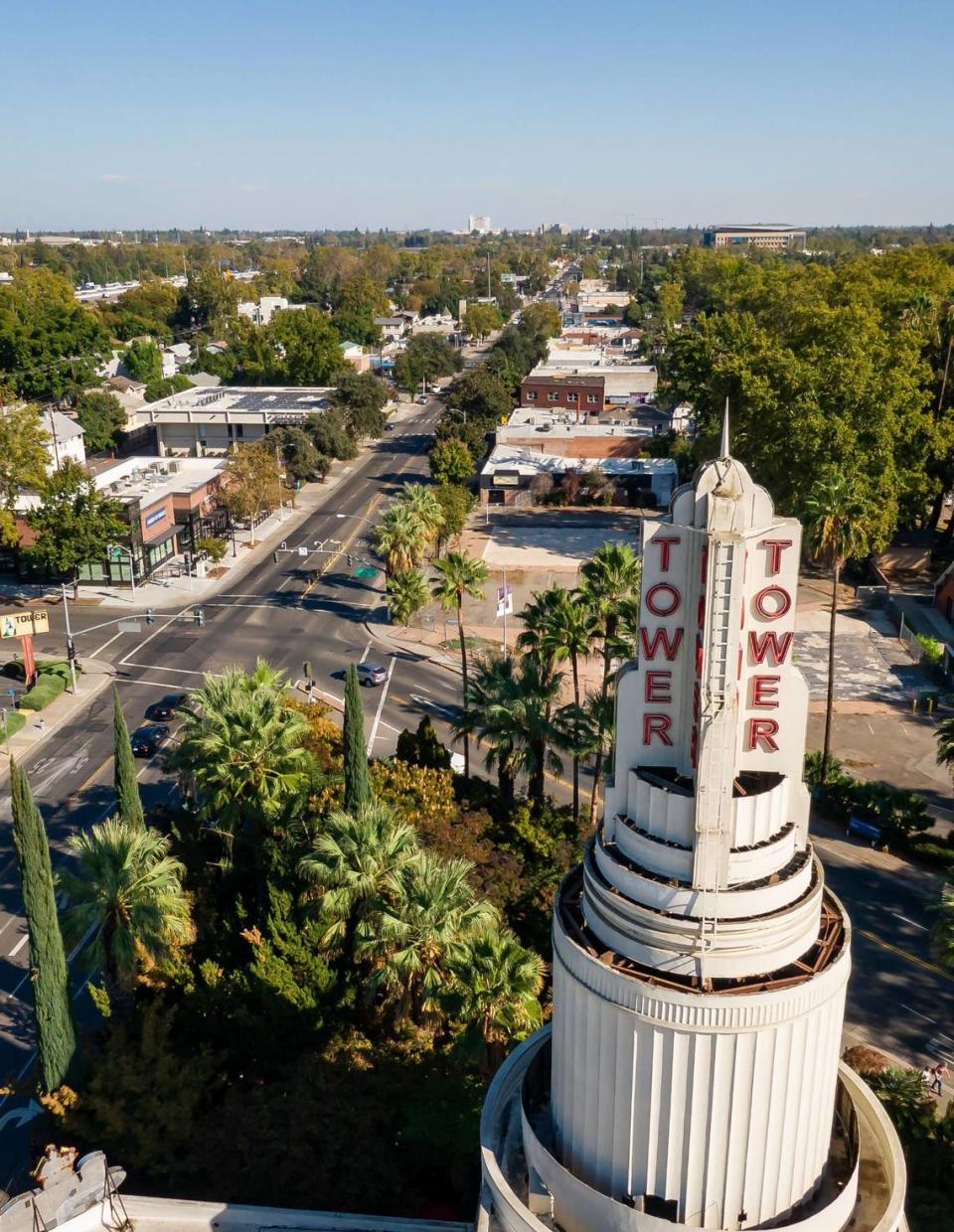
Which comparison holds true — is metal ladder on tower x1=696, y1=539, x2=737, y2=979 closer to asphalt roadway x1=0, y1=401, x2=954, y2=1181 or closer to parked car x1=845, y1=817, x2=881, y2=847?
asphalt roadway x1=0, y1=401, x2=954, y2=1181

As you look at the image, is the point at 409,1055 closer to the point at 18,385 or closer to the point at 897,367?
the point at 897,367

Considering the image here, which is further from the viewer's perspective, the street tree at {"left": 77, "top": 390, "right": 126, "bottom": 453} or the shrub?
the street tree at {"left": 77, "top": 390, "right": 126, "bottom": 453}

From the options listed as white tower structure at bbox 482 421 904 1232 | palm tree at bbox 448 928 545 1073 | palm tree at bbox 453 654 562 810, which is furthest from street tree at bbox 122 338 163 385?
white tower structure at bbox 482 421 904 1232

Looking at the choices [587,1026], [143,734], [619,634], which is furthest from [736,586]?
[143,734]

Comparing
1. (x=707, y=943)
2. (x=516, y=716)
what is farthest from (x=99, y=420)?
(x=707, y=943)

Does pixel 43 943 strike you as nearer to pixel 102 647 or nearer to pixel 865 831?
pixel 865 831
